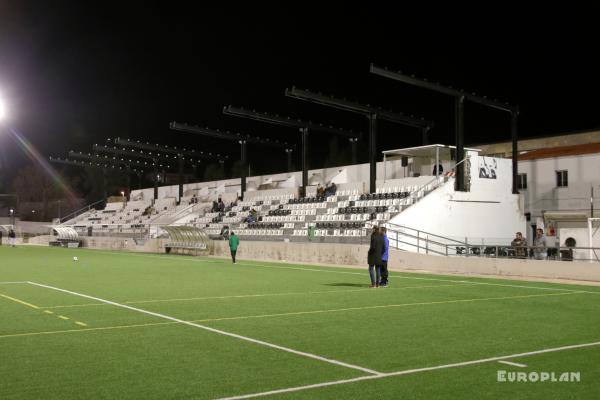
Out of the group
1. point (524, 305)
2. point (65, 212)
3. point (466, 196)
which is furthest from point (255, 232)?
point (65, 212)

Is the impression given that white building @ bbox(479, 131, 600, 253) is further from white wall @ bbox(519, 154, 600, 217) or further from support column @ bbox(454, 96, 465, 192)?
support column @ bbox(454, 96, 465, 192)

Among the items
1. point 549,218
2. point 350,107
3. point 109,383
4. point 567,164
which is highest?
point 350,107

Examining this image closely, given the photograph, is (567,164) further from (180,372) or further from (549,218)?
(180,372)

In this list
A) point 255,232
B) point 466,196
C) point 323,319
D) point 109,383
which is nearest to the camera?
point 109,383

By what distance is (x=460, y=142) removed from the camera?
3750 centimetres

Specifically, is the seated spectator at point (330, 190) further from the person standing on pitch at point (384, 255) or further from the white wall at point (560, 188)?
the person standing on pitch at point (384, 255)

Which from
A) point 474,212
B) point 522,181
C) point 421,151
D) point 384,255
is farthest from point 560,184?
point 384,255

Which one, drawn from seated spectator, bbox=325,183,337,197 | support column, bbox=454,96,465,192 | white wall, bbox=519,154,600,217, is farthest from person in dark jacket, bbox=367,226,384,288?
seated spectator, bbox=325,183,337,197

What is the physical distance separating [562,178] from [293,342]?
35.0 meters

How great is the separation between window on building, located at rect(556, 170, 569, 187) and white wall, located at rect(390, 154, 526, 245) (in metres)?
2.90

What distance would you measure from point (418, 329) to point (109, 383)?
579 centimetres

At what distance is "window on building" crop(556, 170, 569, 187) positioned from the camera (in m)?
40.0

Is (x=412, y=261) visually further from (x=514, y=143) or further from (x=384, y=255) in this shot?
(x=514, y=143)

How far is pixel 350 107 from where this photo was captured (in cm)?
4009
